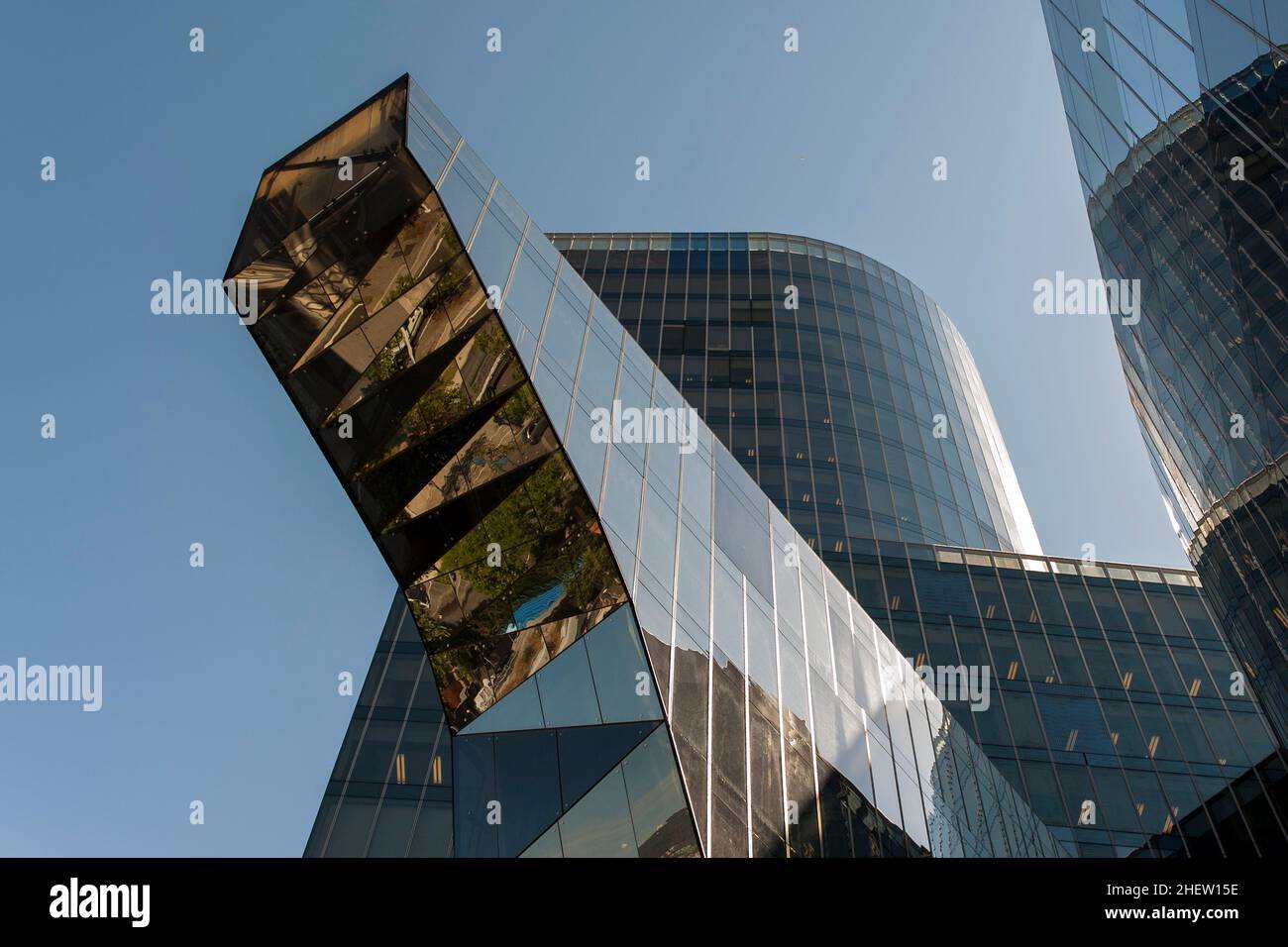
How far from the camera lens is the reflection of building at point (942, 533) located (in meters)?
31.0

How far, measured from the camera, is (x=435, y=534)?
13273mm

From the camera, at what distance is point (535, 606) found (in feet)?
40.9

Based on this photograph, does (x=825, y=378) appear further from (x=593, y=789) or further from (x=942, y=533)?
(x=593, y=789)

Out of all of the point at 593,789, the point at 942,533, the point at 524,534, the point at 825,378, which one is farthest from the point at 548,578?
the point at 825,378

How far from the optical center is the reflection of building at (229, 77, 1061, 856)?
36.1 feet

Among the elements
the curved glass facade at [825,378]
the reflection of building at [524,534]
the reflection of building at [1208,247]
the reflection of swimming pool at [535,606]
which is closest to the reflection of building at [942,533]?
the curved glass facade at [825,378]

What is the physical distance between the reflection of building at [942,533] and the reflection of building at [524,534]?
1860cm

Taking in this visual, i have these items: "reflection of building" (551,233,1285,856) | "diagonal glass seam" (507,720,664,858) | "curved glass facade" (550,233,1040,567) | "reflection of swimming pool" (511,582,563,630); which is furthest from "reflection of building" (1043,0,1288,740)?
"diagonal glass seam" (507,720,664,858)

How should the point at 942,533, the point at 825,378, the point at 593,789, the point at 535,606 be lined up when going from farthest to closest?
the point at 825,378 < the point at 942,533 < the point at 535,606 < the point at 593,789

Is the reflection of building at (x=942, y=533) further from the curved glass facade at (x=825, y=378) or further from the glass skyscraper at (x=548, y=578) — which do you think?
the glass skyscraper at (x=548, y=578)

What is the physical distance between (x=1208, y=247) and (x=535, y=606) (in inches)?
696

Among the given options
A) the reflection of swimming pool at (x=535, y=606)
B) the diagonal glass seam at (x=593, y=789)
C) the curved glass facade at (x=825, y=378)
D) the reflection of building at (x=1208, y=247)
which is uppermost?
the curved glass facade at (x=825, y=378)

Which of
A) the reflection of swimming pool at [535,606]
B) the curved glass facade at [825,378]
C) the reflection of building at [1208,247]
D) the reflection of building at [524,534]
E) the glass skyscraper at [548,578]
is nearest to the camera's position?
the reflection of building at [524,534]

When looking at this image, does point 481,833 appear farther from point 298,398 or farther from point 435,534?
point 298,398
